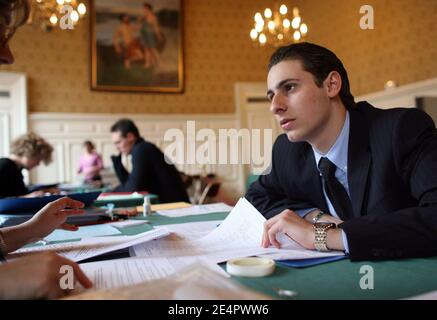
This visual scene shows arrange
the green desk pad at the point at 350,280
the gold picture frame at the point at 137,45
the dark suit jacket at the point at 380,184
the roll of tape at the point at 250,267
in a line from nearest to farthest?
the green desk pad at the point at 350,280 < the roll of tape at the point at 250,267 < the dark suit jacket at the point at 380,184 < the gold picture frame at the point at 137,45

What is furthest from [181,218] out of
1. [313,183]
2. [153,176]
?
[153,176]

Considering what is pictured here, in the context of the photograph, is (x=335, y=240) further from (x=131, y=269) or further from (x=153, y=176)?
(x=153, y=176)

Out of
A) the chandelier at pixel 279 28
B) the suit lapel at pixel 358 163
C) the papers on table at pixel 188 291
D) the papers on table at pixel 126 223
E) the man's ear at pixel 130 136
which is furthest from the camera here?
the chandelier at pixel 279 28

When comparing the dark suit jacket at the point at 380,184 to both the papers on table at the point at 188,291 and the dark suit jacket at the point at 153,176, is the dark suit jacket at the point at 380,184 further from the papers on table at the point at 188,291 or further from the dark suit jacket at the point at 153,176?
the dark suit jacket at the point at 153,176

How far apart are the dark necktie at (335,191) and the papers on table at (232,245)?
0.30 m

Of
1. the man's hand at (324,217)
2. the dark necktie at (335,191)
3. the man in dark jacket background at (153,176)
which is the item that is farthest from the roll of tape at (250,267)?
the man in dark jacket background at (153,176)

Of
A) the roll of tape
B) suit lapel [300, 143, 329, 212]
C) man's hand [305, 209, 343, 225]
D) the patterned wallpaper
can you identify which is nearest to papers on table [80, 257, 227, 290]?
the roll of tape

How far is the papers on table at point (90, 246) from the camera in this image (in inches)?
39.4

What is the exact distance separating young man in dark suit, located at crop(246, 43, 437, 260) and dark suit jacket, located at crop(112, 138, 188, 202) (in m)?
2.05

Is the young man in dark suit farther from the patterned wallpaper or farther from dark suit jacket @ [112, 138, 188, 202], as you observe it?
the patterned wallpaper

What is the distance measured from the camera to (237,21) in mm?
8617

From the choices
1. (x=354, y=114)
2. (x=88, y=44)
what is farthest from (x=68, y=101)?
(x=354, y=114)

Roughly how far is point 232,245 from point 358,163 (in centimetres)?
49
